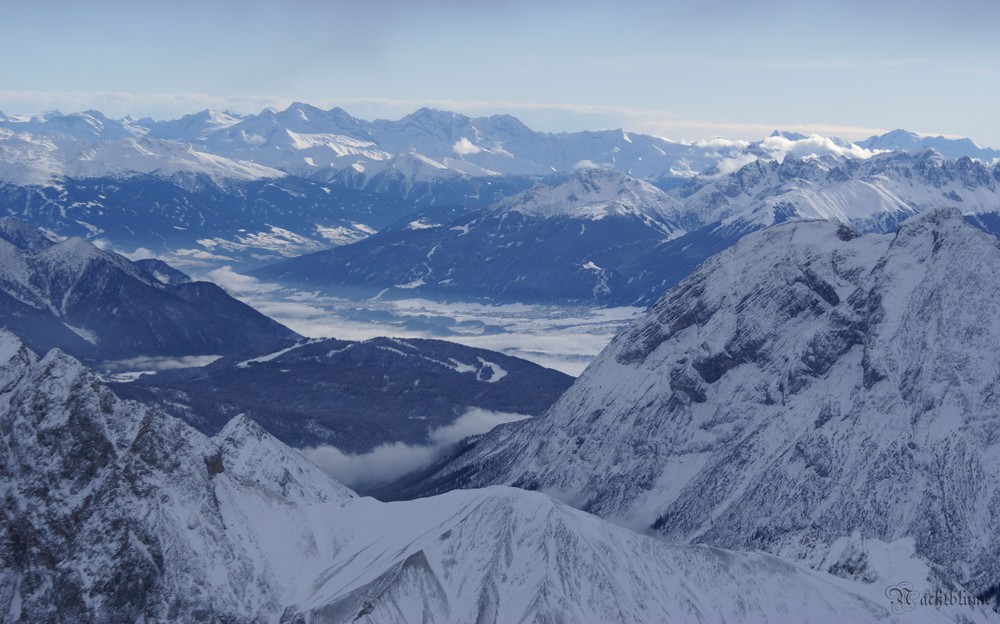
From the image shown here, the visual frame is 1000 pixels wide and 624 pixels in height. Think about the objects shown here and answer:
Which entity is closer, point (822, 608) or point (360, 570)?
point (822, 608)

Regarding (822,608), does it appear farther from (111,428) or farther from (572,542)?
(111,428)

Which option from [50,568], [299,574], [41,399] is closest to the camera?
[50,568]

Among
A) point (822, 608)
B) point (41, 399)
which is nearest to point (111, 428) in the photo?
point (41, 399)

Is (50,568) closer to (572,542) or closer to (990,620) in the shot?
(572,542)

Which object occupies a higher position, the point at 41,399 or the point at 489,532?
the point at 41,399

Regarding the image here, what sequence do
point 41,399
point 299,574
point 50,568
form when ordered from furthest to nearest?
point 299,574
point 41,399
point 50,568

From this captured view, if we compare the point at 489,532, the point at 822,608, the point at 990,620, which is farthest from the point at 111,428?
the point at 990,620

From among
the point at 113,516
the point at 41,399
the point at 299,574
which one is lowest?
the point at 299,574
